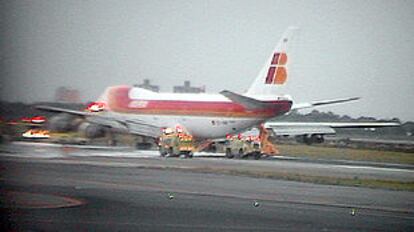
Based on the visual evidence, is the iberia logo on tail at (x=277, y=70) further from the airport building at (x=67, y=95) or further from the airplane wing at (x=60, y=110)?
the airport building at (x=67, y=95)

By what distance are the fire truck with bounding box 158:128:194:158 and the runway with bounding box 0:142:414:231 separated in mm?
7086

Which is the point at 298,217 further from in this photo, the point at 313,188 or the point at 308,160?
the point at 308,160

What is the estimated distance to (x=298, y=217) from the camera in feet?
41.6

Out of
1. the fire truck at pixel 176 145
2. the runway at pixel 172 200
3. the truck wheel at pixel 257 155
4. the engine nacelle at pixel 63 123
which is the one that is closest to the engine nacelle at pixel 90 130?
the engine nacelle at pixel 63 123

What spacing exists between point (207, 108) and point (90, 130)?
18.8 feet

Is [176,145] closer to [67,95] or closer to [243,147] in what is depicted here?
[243,147]

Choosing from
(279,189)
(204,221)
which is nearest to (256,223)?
(204,221)

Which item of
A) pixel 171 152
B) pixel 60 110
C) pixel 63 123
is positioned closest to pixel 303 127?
pixel 171 152

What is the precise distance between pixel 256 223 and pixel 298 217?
1005 millimetres

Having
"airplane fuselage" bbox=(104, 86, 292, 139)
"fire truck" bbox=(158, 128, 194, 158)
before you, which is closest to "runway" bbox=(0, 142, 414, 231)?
"fire truck" bbox=(158, 128, 194, 158)

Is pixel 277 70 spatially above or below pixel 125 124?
above

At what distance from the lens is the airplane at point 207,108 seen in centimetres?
3052

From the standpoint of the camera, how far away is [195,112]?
32.8m

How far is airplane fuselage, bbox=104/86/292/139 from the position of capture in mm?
30906
